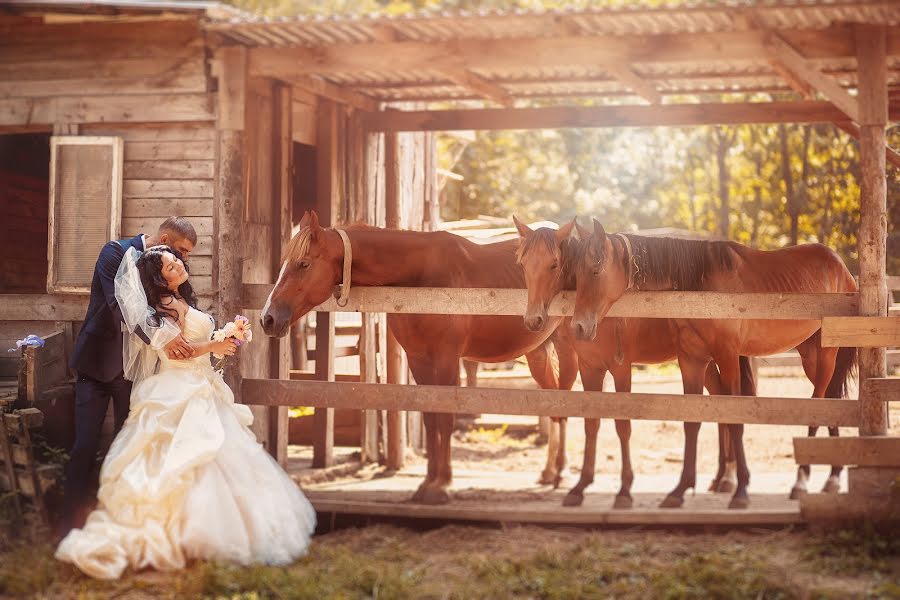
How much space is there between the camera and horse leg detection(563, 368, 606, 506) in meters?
7.46

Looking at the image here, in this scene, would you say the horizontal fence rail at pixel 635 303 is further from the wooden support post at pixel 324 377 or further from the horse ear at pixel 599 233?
the wooden support post at pixel 324 377

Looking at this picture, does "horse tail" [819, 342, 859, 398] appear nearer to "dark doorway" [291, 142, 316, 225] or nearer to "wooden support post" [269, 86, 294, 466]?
"wooden support post" [269, 86, 294, 466]

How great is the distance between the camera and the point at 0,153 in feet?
35.0

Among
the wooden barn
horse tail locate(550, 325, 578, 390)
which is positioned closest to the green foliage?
Answer: the wooden barn

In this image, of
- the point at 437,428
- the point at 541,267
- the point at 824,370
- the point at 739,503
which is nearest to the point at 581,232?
the point at 541,267

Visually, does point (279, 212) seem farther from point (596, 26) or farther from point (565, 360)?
point (596, 26)

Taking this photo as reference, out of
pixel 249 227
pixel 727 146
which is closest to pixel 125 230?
pixel 249 227

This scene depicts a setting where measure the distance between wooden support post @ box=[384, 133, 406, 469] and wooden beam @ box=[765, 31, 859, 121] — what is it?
455cm

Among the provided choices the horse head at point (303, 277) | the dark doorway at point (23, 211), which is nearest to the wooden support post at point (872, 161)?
the horse head at point (303, 277)

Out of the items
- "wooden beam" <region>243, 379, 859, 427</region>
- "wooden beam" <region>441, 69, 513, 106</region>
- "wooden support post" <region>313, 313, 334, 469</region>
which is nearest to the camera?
"wooden beam" <region>243, 379, 859, 427</region>

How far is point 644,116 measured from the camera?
30.5ft

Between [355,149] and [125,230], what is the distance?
2.74 metres

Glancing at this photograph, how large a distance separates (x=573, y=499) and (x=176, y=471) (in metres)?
3.05

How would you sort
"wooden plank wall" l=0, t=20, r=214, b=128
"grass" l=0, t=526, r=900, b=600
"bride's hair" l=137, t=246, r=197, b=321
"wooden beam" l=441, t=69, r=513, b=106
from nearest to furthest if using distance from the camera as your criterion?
"grass" l=0, t=526, r=900, b=600 < "bride's hair" l=137, t=246, r=197, b=321 < "wooden plank wall" l=0, t=20, r=214, b=128 < "wooden beam" l=441, t=69, r=513, b=106
